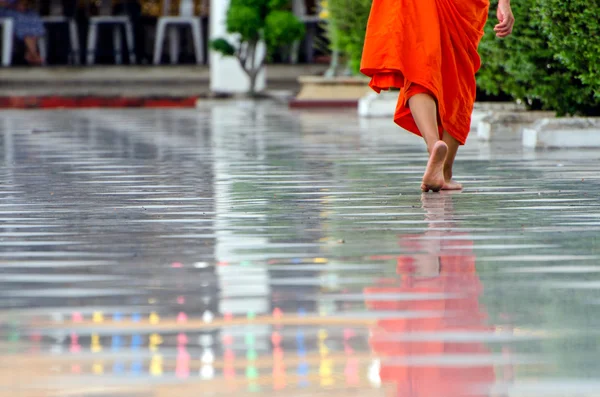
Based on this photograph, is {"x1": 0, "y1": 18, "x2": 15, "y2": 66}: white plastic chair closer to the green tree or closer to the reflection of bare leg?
the green tree

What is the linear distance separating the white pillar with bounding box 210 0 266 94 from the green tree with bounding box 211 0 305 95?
660 millimetres

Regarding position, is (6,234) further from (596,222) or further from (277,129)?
(277,129)

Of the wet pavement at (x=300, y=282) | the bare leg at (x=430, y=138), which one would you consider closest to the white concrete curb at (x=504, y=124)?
the wet pavement at (x=300, y=282)

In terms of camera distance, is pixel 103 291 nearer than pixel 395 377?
No

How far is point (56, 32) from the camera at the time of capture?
21953 millimetres

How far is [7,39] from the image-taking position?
20812mm

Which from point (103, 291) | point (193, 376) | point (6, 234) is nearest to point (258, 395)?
point (193, 376)

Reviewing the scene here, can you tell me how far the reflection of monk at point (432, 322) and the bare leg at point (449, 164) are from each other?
1440mm

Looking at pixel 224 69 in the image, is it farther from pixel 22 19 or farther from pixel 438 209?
pixel 438 209

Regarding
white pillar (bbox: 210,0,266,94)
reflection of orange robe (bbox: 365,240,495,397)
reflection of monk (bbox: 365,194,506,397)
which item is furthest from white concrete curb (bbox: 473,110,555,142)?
white pillar (bbox: 210,0,266,94)

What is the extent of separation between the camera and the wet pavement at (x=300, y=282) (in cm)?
224

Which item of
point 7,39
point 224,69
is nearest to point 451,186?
point 224,69

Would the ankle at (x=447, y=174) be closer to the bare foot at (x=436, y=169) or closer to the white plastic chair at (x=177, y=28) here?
the bare foot at (x=436, y=169)

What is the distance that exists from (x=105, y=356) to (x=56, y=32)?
20.1 metres
